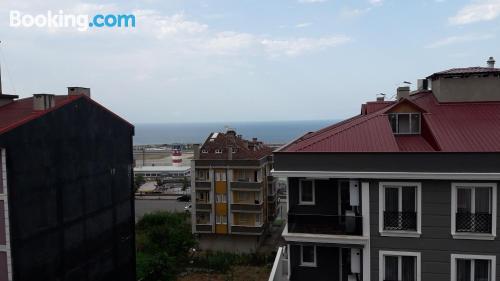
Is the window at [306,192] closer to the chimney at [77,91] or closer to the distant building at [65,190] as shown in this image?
the distant building at [65,190]

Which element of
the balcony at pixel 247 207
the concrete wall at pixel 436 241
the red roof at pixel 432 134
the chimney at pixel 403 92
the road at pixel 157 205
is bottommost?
the road at pixel 157 205

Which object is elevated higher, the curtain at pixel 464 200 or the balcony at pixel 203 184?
the curtain at pixel 464 200

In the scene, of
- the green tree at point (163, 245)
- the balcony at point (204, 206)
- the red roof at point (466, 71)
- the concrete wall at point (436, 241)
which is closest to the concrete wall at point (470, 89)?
the red roof at point (466, 71)

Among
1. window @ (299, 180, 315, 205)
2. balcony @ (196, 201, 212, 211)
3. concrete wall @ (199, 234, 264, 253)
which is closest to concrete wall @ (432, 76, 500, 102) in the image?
window @ (299, 180, 315, 205)

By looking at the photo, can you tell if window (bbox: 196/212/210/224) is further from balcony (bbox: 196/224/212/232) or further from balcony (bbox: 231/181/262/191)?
balcony (bbox: 231/181/262/191)

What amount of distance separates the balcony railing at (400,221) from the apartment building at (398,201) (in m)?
0.03

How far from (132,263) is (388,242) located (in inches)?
626

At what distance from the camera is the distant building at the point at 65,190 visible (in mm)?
14445

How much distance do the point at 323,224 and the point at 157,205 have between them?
5516 cm

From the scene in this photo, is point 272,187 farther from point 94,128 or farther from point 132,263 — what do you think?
point 94,128

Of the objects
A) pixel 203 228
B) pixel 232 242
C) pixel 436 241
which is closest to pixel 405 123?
pixel 436 241

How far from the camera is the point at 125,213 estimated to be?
22672mm

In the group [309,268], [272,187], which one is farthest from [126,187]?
[272,187]

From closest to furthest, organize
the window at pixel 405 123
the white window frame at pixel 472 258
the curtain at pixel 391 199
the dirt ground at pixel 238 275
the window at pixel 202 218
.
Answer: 1. the white window frame at pixel 472 258
2. the curtain at pixel 391 199
3. the window at pixel 405 123
4. the dirt ground at pixel 238 275
5. the window at pixel 202 218
